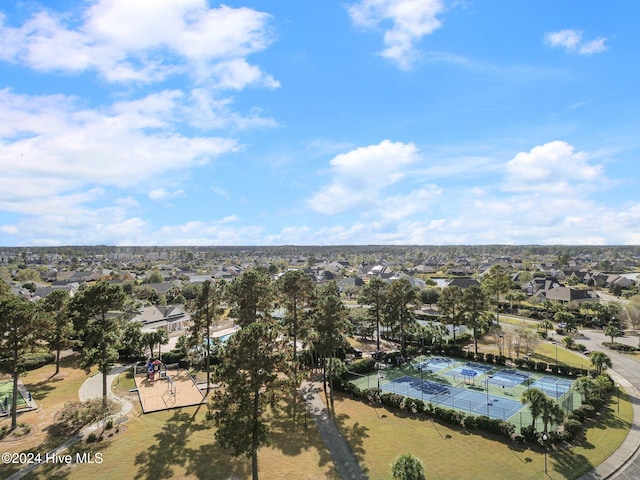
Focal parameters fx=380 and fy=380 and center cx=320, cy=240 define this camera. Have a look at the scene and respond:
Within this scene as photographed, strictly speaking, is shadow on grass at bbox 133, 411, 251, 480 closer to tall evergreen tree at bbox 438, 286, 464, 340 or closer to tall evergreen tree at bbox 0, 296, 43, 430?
tall evergreen tree at bbox 0, 296, 43, 430

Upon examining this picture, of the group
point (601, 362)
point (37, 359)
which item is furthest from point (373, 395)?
point (37, 359)

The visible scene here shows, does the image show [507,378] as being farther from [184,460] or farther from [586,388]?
[184,460]

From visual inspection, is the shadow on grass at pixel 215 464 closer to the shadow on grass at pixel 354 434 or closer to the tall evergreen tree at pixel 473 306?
the shadow on grass at pixel 354 434

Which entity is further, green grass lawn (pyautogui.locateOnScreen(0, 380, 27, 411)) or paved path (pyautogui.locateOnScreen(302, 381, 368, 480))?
green grass lawn (pyautogui.locateOnScreen(0, 380, 27, 411))

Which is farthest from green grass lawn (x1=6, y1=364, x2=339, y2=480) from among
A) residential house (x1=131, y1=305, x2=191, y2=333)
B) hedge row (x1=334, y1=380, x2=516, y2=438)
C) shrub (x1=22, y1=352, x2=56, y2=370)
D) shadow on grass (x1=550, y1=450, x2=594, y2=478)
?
residential house (x1=131, y1=305, x2=191, y2=333)

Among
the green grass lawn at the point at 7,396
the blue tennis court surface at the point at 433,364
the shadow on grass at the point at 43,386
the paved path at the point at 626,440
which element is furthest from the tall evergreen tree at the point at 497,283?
the green grass lawn at the point at 7,396

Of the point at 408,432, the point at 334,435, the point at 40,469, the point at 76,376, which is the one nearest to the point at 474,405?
the point at 408,432
